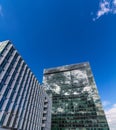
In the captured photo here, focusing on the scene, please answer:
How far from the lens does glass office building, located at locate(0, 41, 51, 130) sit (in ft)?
89.9

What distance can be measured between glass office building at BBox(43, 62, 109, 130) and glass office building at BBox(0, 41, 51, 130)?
1378 inches

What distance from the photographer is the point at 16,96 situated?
31812 millimetres

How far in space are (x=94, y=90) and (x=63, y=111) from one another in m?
26.1

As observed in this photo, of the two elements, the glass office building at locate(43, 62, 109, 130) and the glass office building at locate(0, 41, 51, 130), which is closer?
the glass office building at locate(0, 41, 51, 130)

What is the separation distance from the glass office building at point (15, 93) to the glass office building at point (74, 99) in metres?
35.0

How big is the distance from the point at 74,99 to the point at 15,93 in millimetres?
56071

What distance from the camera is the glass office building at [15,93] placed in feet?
89.9

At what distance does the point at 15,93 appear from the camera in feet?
104

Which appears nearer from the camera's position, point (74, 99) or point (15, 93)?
point (15, 93)

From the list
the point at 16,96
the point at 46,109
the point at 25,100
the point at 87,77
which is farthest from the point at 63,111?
the point at 16,96

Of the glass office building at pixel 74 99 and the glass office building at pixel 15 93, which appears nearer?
the glass office building at pixel 15 93

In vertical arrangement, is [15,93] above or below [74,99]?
below

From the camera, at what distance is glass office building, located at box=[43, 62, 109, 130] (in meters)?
67.4

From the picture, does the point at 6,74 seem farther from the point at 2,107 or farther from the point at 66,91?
the point at 66,91
